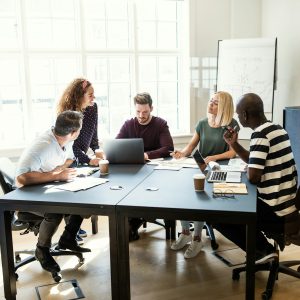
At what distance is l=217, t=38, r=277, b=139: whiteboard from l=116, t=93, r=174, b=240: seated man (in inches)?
53.7

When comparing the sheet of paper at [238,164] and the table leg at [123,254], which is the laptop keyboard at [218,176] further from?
the table leg at [123,254]

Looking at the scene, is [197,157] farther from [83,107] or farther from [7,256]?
[7,256]

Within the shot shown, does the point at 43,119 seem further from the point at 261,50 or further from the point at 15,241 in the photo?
the point at 261,50

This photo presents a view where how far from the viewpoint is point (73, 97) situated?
3.21 metres

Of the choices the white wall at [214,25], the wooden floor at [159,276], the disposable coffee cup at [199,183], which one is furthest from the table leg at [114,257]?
the white wall at [214,25]

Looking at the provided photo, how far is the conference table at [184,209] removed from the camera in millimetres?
2012

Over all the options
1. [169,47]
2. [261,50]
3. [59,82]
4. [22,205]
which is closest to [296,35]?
[261,50]

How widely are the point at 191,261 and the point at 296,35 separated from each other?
9.10ft

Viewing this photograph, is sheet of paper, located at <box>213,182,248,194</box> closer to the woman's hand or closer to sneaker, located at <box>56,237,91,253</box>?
the woman's hand

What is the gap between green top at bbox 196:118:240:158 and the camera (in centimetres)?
338

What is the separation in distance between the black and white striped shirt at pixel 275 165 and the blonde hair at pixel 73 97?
1.48m

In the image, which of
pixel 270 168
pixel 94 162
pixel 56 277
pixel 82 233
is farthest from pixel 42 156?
pixel 270 168

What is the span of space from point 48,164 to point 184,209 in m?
1.09

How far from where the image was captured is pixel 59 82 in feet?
15.0
